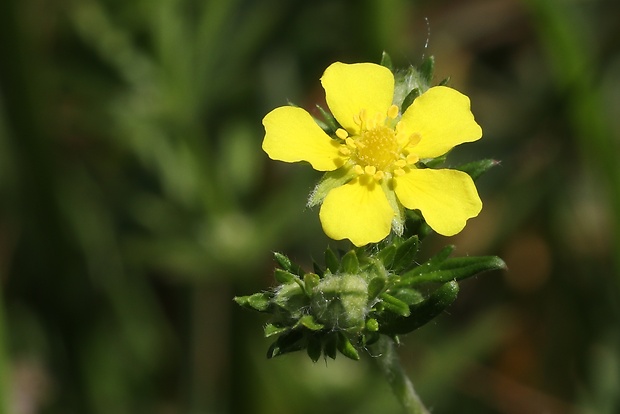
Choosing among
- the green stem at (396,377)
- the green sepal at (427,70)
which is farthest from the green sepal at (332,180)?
the green stem at (396,377)

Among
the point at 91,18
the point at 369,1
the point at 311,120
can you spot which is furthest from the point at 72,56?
the point at 311,120

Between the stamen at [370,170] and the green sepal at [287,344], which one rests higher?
the stamen at [370,170]

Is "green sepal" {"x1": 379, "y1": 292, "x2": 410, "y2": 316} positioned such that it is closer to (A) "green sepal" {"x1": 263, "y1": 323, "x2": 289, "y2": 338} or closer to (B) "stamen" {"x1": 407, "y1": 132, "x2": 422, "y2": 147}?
(A) "green sepal" {"x1": 263, "y1": 323, "x2": 289, "y2": 338}

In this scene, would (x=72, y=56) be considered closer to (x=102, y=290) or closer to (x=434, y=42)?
(x=102, y=290)

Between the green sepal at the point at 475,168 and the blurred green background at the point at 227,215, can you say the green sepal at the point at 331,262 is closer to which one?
the green sepal at the point at 475,168

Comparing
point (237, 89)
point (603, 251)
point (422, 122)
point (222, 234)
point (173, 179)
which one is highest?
point (237, 89)

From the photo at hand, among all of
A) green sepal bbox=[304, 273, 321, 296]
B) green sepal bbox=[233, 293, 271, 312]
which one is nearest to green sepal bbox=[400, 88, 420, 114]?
green sepal bbox=[304, 273, 321, 296]
